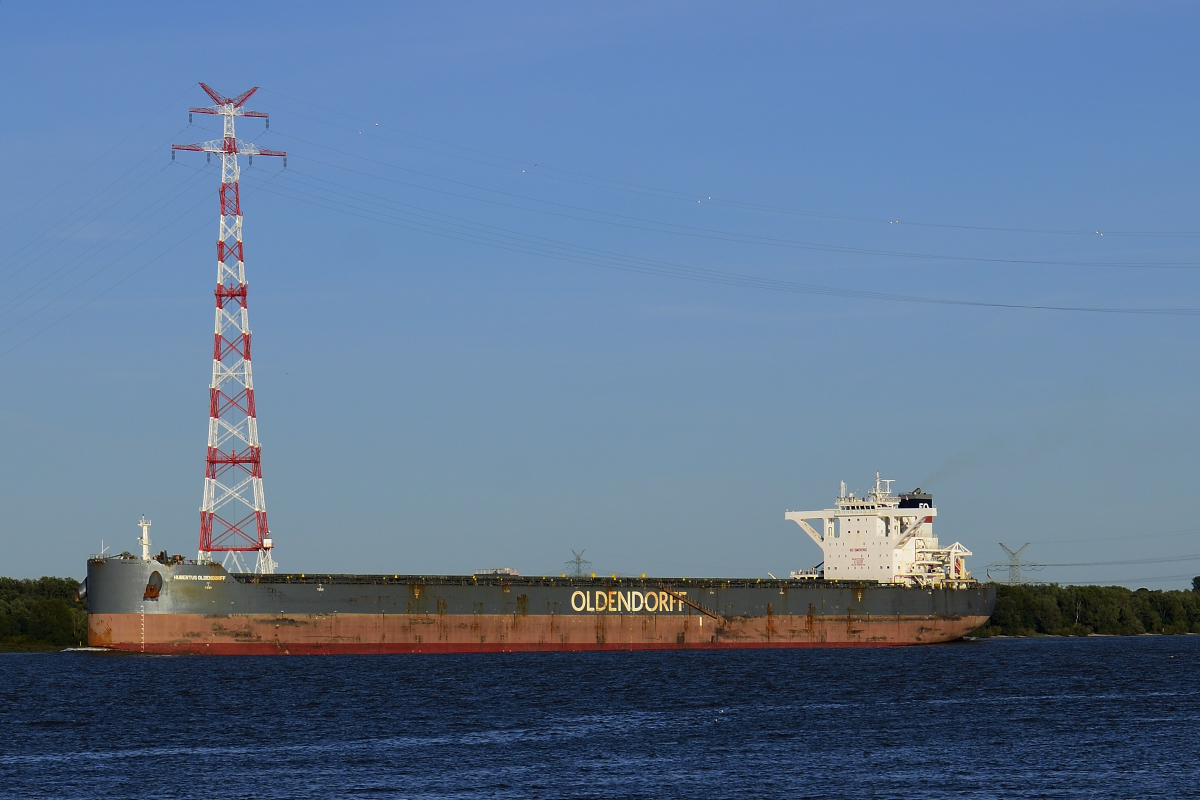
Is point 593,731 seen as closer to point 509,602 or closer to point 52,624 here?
point 509,602

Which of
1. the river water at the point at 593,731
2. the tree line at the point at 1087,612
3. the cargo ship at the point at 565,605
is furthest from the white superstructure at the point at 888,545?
the tree line at the point at 1087,612

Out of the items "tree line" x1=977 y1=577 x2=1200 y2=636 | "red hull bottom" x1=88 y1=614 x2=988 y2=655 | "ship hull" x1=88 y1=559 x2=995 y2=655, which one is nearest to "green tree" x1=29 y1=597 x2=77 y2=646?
"red hull bottom" x1=88 y1=614 x2=988 y2=655

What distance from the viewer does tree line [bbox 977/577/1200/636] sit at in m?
132

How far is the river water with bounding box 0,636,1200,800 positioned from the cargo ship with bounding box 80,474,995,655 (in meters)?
2.24

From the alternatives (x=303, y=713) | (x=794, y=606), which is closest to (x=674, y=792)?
(x=303, y=713)

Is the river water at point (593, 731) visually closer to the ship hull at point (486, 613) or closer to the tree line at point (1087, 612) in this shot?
the ship hull at point (486, 613)

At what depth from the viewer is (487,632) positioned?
6988cm

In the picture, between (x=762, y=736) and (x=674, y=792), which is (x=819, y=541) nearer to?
(x=762, y=736)

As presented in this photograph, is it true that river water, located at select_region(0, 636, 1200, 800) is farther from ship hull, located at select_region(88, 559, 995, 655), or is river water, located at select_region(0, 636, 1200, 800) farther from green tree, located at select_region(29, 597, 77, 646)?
green tree, located at select_region(29, 597, 77, 646)

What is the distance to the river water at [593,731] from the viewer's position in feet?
105

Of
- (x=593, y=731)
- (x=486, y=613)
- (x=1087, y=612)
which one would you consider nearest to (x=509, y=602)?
(x=486, y=613)

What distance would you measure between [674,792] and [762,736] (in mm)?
9797

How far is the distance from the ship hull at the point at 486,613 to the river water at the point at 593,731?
2106 millimetres

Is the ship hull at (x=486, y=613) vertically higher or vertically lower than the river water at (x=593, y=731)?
higher
